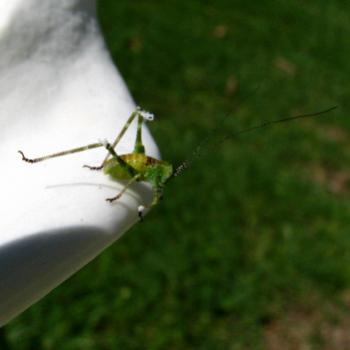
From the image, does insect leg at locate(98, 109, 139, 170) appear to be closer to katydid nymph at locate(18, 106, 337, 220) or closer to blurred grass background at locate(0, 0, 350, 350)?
katydid nymph at locate(18, 106, 337, 220)

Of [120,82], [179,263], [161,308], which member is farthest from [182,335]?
[120,82]

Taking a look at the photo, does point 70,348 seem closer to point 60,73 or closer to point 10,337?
point 10,337

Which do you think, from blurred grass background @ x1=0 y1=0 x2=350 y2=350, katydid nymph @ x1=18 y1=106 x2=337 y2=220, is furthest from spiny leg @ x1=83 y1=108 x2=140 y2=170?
blurred grass background @ x1=0 y1=0 x2=350 y2=350

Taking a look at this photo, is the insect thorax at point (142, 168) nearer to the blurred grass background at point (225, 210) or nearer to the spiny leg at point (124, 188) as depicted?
the spiny leg at point (124, 188)

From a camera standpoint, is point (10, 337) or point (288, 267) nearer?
point (10, 337)

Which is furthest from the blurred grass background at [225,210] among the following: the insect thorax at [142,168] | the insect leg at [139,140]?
the insect leg at [139,140]

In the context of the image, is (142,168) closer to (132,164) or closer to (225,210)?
(132,164)
